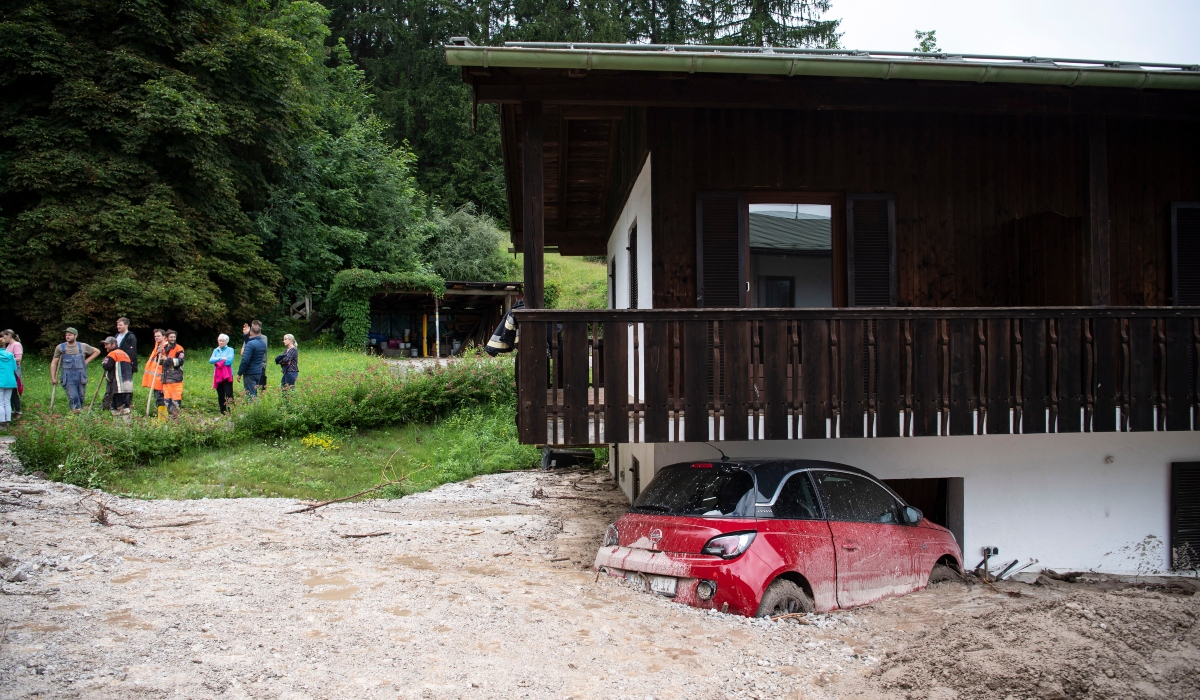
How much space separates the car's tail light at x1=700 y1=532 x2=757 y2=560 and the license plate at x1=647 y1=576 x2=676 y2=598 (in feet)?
1.24

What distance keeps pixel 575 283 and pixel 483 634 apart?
39.8m

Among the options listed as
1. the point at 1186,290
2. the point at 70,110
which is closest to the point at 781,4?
the point at 70,110

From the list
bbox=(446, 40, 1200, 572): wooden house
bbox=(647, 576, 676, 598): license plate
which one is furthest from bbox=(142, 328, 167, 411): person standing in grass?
bbox=(647, 576, 676, 598): license plate

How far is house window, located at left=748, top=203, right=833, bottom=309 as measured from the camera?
1061 centimetres

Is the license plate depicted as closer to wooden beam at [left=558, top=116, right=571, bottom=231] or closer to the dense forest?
wooden beam at [left=558, top=116, right=571, bottom=231]

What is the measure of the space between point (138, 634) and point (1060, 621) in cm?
654

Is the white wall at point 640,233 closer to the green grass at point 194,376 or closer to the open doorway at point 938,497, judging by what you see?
the open doorway at point 938,497

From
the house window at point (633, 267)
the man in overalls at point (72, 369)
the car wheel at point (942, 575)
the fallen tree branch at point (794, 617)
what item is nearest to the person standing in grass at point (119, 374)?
the man in overalls at point (72, 369)

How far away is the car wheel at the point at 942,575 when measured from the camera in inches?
302

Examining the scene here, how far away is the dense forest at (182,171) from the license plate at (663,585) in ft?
75.2

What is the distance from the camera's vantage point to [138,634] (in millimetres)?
5555

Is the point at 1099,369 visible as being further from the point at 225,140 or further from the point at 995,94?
the point at 225,140

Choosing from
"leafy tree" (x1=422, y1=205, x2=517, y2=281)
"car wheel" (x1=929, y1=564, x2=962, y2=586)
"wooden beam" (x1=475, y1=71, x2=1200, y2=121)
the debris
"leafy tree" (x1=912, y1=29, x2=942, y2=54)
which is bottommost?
"car wheel" (x1=929, y1=564, x2=962, y2=586)

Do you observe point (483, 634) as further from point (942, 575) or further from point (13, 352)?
point (13, 352)
